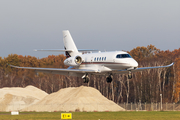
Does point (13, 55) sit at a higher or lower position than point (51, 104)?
higher

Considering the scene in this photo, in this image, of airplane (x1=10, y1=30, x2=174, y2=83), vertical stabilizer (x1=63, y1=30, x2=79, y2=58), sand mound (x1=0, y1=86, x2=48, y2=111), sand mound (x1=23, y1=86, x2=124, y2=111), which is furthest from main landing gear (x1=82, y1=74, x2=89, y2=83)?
sand mound (x1=0, y1=86, x2=48, y2=111)

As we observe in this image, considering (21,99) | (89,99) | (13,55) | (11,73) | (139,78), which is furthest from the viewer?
(13,55)

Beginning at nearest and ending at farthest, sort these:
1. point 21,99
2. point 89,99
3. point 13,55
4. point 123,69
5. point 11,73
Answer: point 123,69 → point 89,99 → point 21,99 → point 11,73 → point 13,55

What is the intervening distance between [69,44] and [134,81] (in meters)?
44.6

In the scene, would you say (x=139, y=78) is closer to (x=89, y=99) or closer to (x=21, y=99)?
(x=89, y=99)

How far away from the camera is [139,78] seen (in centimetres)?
9525

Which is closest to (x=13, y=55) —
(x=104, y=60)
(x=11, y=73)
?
(x=11, y=73)

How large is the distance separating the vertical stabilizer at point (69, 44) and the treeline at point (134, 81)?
128 feet

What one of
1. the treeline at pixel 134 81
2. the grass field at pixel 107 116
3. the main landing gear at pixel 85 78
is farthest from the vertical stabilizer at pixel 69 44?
the treeline at pixel 134 81

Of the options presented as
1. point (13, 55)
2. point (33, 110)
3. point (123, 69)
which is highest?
point (13, 55)

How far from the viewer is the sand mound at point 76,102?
71.8 meters

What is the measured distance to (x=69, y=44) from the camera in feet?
180

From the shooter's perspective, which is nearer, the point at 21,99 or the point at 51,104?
the point at 51,104

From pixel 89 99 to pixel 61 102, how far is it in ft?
20.7
